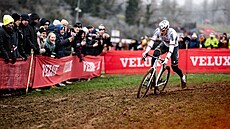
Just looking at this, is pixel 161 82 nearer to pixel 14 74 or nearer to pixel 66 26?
pixel 14 74

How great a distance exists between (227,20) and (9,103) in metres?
72.4

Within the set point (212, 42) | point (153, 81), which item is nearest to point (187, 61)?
point (212, 42)

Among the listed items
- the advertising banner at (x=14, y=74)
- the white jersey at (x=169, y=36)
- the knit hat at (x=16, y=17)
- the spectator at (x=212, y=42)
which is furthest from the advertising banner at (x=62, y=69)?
the spectator at (x=212, y=42)

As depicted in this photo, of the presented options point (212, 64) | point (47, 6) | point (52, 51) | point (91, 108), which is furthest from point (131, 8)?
point (91, 108)

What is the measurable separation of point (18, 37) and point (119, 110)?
16.4 feet

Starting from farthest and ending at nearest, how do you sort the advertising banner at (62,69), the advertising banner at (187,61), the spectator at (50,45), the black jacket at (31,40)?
the advertising banner at (187,61) < the spectator at (50,45) < the advertising banner at (62,69) < the black jacket at (31,40)

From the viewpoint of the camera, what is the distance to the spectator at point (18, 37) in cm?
1315

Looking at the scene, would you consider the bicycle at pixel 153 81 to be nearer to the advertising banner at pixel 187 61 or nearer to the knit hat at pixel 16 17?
the knit hat at pixel 16 17

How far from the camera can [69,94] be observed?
13.3 meters

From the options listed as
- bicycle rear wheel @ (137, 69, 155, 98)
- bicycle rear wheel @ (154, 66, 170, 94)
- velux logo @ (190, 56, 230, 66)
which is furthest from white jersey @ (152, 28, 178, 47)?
velux logo @ (190, 56, 230, 66)

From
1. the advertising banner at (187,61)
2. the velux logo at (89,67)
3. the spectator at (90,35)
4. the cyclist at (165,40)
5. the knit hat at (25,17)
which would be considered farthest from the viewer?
the advertising banner at (187,61)

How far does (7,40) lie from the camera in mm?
12656

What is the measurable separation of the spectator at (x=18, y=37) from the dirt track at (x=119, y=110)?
1.62m

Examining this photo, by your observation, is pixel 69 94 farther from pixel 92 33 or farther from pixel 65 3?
pixel 65 3
